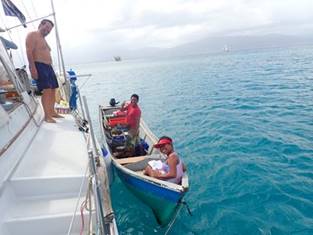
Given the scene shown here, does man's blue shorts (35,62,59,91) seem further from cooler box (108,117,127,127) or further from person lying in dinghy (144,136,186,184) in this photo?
cooler box (108,117,127,127)

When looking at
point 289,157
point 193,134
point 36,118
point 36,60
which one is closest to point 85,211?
point 36,118

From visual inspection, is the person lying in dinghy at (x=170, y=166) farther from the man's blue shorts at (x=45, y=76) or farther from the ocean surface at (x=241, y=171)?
the man's blue shorts at (x=45, y=76)

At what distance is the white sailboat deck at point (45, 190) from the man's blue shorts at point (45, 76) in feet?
6.26

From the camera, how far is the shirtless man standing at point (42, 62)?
591 cm

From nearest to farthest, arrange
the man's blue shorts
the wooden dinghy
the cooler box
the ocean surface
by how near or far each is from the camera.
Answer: the wooden dinghy < the ocean surface < the man's blue shorts < the cooler box

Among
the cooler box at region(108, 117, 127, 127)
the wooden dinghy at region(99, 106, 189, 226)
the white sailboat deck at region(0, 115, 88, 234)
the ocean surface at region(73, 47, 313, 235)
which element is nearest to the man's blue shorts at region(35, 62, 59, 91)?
the white sailboat deck at region(0, 115, 88, 234)

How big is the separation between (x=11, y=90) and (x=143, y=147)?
419 centimetres

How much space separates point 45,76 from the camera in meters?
6.27

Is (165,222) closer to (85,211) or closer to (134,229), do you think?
(134,229)

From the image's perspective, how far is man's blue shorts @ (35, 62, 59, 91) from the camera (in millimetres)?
6158

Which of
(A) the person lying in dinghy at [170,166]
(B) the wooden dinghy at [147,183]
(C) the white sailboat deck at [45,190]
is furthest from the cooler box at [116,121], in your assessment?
(C) the white sailboat deck at [45,190]

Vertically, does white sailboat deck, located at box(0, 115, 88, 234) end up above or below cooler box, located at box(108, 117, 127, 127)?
above

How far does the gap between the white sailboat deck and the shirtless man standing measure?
6.20 feet

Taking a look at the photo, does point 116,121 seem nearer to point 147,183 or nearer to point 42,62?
point 42,62
